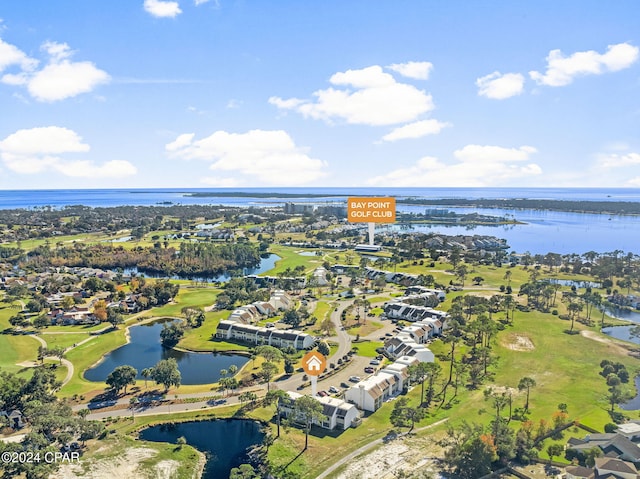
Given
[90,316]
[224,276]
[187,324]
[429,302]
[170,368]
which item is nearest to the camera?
[170,368]

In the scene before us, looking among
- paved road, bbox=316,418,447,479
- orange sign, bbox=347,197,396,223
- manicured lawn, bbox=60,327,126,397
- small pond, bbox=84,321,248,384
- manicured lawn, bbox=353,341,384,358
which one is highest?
orange sign, bbox=347,197,396,223

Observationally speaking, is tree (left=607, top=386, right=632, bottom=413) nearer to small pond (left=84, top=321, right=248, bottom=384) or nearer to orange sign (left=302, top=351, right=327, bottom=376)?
orange sign (left=302, top=351, right=327, bottom=376)

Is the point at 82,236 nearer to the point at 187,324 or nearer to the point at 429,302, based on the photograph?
the point at 187,324

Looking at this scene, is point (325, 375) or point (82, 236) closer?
point (325, 375)

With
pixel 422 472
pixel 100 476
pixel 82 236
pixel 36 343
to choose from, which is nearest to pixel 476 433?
pixel 422 472

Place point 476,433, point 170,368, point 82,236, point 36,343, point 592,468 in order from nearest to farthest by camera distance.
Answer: point 592,468
point 476,433
point 170,368
point 36,343
point 82,236

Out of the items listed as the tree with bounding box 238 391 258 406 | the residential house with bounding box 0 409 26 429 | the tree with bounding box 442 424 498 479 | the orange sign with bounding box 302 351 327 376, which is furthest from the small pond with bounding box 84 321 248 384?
the tree with bounding box 442 424 498 479

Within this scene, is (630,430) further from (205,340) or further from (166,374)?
(205,340)
